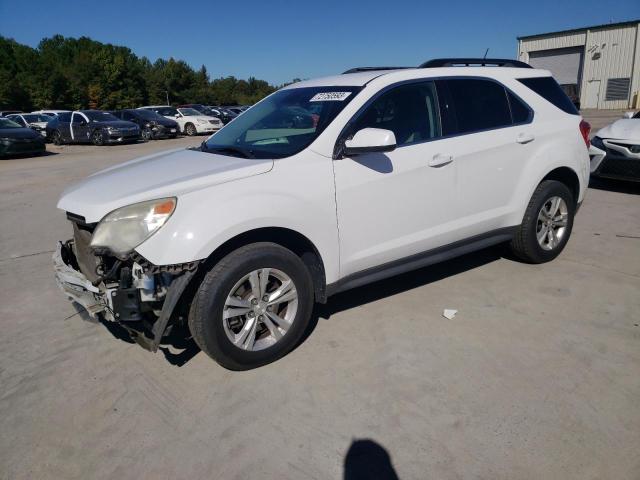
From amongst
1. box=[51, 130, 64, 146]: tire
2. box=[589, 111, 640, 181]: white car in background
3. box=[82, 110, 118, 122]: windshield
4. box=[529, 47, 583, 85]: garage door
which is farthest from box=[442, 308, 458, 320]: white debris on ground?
box=[529, 47, 583, 85]: garage door

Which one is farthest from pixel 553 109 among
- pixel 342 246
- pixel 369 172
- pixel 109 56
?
pixel 109 56

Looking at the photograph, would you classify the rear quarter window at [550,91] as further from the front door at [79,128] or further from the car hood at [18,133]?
the front door at [79,128]

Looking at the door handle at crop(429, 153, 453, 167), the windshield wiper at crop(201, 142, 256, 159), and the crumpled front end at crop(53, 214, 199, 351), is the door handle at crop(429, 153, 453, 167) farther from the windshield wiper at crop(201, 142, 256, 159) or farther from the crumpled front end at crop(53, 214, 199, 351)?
the crumpled front end at crop(53, 214, 199, 351)

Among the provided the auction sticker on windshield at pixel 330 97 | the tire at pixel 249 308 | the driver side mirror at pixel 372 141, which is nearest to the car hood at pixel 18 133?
the auction sticker on windshield at pixel 330 97

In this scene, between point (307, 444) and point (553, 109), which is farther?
point (553, 109)

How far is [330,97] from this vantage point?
366cm

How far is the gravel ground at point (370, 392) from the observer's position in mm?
2457

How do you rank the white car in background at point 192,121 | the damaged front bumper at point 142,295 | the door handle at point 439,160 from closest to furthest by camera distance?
the damaged front bumper at point 142,295
the door handle at point 439,160
the white car in background at point 192,121

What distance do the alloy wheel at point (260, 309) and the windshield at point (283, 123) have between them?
862 millimetres

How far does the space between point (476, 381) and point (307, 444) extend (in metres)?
1.13

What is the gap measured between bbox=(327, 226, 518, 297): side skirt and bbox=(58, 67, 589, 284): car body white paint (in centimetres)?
5

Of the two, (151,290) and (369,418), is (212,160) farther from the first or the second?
(369,418)

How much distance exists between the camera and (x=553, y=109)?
15.1ft

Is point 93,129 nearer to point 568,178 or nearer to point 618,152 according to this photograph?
point 618,152
